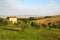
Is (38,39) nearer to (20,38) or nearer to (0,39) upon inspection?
(20,38)

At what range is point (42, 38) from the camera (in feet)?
96.8

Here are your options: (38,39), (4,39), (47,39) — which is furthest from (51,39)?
(4,39)

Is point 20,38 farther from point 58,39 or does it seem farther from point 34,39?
point 58,39

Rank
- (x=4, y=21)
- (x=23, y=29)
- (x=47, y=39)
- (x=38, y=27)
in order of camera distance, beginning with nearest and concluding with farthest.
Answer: (x=47, y=39) → (x=23, y=29) → (x=38, y=27) → (x=4, y=21)

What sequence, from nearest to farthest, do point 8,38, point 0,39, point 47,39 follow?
1. point 0,39
2. point 8,38
3. point 47,39

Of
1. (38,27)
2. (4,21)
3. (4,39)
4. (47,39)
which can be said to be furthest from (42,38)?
(4,21)

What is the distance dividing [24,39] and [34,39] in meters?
1.94

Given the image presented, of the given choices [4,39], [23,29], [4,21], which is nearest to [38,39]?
[4,39]

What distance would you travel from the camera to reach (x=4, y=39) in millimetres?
25828

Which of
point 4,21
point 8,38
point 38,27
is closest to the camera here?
point 8,38

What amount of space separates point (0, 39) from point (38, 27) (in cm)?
2084

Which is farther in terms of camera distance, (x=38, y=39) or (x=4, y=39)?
(x=38, y=39)

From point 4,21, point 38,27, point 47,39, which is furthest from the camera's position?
point 4,21

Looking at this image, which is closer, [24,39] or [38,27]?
[24,39]
